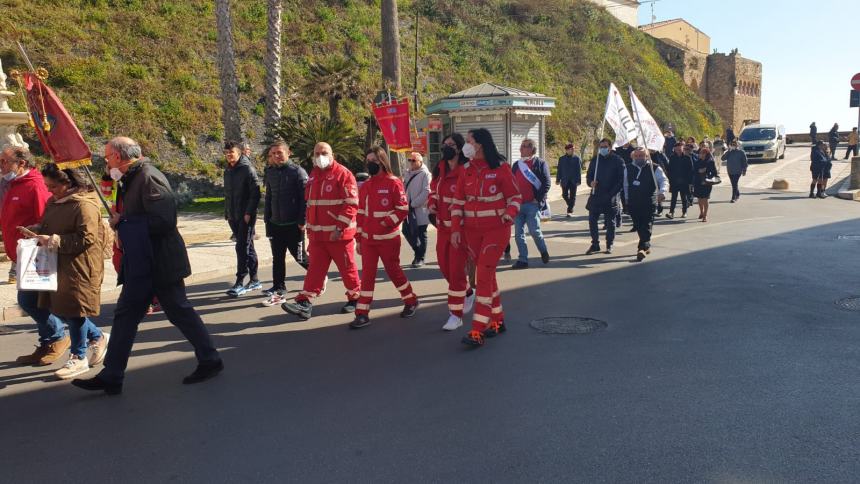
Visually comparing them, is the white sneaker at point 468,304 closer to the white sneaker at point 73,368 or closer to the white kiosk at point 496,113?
the white sneaker at point 73,368

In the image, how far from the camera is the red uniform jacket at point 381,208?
23.1 feet

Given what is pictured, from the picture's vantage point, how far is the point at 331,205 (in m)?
7.10

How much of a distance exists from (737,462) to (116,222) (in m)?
4.42

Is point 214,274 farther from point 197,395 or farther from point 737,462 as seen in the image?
point 737,462

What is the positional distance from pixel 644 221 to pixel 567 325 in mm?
4600

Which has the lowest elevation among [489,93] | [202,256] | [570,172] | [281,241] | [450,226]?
[202,256]

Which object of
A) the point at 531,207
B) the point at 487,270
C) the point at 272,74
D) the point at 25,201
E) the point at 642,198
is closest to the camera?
the point at 487,270

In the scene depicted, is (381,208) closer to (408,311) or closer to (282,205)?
(408,311)

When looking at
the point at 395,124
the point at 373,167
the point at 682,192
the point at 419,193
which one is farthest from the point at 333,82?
the point at 373,167

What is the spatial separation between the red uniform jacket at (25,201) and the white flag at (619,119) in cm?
1009

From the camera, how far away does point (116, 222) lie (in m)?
4.95

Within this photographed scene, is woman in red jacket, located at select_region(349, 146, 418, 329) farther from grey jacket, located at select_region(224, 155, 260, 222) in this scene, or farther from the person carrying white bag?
A: the person carrying white bag

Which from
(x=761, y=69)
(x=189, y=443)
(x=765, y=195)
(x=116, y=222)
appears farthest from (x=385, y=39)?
(x=761, y=69)

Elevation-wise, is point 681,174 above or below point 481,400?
above
